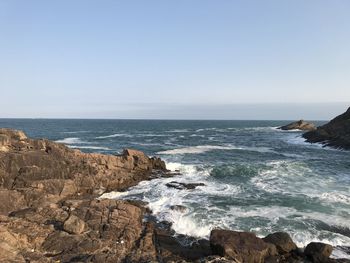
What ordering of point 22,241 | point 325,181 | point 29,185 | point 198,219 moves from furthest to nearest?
point 325,181 < point 29,185 < point 198,219 < point 22,241

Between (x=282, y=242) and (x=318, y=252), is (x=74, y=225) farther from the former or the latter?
(x=318, y=252)

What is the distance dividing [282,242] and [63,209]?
34.8 feet

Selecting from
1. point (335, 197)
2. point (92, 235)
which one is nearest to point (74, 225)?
point (92, 235)

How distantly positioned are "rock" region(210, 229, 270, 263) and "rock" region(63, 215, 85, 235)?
5.80 meters

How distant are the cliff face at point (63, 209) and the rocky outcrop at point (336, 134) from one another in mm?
42086

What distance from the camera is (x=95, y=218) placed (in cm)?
1722

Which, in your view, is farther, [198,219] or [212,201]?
[212,201]

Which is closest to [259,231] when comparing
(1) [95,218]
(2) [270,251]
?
(2) [270,251]

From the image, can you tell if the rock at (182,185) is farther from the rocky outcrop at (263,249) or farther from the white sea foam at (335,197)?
the rocky outcrop at (263,249)

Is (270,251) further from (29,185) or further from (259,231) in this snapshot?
(29,185)

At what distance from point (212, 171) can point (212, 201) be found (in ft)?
35.5

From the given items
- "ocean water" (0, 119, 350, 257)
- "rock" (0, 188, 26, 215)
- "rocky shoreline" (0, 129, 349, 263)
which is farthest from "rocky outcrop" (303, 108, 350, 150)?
"rock" (0, 188, 26, 215)

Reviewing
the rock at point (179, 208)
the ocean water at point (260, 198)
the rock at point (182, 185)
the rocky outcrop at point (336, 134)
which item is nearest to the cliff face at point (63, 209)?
the rock at point (179, 208)

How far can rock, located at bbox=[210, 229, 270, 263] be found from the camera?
14.9 m
